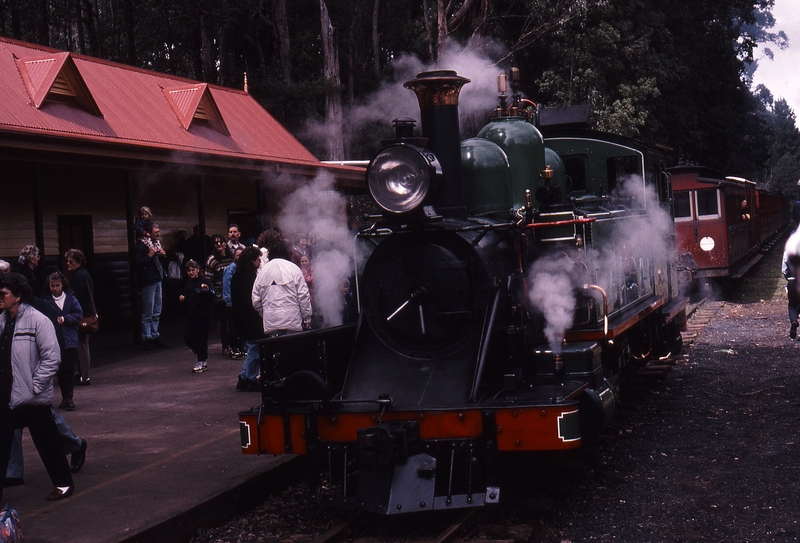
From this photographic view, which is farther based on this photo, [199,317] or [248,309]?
[199,317]

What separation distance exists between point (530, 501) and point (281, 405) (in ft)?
5.67

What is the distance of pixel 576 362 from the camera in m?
5.79

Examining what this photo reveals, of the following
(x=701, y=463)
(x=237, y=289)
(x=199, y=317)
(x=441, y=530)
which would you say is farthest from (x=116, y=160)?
(x=701, y=463)

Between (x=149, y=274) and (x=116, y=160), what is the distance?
1693 mm

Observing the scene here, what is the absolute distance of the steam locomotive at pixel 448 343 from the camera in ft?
17.0

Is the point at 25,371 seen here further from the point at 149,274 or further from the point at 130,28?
the point at 130,28

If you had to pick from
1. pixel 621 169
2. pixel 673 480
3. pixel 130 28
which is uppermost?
pixel 130 28

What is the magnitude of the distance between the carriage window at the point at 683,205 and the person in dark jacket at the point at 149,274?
1154cm

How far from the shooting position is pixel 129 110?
14.8 meters

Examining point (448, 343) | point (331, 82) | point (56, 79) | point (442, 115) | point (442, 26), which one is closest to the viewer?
point (448, 343)

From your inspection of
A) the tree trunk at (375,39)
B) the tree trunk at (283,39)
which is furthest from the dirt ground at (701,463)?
the tree trunk at (375,39)

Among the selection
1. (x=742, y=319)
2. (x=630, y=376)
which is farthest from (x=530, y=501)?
(x=742, y=319)

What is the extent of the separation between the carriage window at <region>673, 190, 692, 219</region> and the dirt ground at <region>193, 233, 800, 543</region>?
9.44 meters

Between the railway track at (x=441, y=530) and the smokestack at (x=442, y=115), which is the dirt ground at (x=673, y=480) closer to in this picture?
the railway track at (x=441, y=530)
